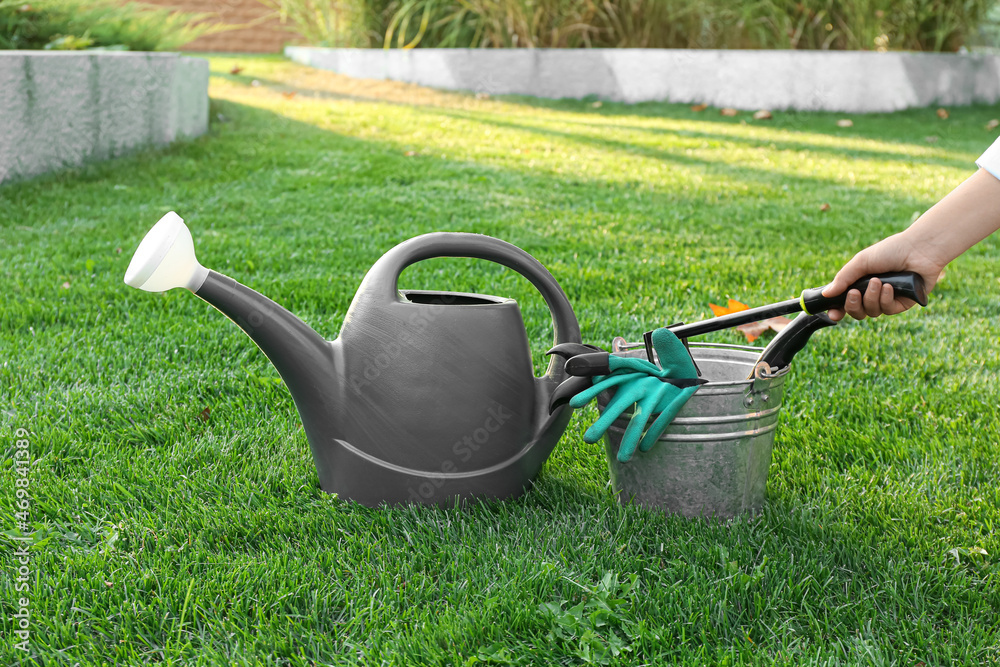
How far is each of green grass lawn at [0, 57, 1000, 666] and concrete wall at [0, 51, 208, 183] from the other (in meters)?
0.38

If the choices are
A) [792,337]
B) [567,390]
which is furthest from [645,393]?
[792,337]

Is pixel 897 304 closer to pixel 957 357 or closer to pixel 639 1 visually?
pixel 957 357

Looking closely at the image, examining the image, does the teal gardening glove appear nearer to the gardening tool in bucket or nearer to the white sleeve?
the gardening tool in bucket

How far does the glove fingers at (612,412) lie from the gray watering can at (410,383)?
0.67 feet

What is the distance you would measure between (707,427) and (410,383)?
57 cm

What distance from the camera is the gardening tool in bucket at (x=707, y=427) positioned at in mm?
1492

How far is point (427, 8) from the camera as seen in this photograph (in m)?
9.42

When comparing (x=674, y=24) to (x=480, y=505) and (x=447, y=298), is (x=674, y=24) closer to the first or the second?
(x=447, y=298)

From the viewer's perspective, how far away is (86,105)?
475 cm

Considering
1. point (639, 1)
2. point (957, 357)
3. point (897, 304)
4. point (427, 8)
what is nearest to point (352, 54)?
point (427, 8)

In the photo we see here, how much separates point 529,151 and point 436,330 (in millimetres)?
4472

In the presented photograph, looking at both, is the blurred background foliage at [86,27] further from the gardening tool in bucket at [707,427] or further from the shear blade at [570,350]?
the gardening tool in bucket at [707,427]

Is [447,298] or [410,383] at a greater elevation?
[447,298]

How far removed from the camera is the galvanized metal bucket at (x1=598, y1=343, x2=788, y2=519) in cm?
150
